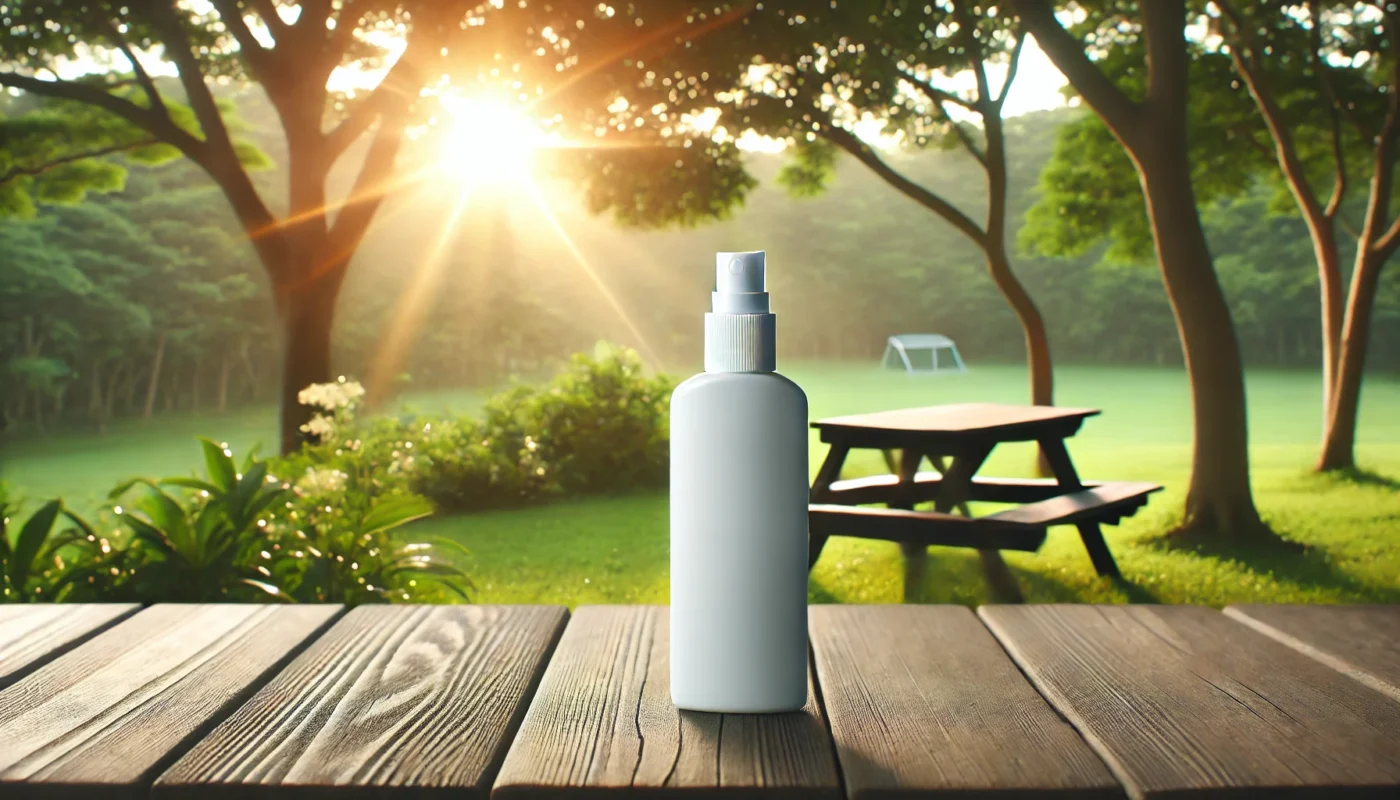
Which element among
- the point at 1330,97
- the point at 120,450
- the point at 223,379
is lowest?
the point at 120,450

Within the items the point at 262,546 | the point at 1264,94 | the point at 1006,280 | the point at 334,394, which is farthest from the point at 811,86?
the point at 262,546

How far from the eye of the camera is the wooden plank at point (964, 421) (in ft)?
14.8

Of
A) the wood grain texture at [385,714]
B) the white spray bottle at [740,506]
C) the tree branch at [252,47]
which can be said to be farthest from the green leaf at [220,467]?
the tree branch at [252,47]

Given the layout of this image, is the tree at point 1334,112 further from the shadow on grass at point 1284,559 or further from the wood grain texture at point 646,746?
the wood grain texture at point 646,746

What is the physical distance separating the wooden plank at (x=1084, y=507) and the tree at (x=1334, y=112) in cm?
561

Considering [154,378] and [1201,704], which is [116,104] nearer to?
[1201,704]

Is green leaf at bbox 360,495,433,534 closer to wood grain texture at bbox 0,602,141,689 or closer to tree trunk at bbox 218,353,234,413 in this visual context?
wood grain texture at bbox 0,602,141,689

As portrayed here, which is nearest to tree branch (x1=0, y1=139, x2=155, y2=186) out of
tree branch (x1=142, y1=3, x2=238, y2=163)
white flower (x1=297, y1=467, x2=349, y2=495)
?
tree branch (x1=142, y1=3, x2=238, y2=163)

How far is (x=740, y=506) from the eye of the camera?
33.1 inches

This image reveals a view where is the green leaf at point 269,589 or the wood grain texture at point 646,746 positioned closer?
the wood grain texture at point 646,746

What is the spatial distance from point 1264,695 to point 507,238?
33.9 meters

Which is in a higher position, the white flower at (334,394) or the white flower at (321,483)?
the white flower at (334,394)

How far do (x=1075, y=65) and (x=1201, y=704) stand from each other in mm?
5962

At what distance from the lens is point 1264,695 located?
948 mm
